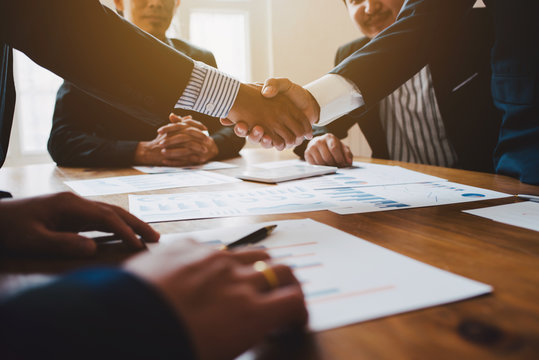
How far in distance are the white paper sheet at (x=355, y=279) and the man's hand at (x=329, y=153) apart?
82 centimetres

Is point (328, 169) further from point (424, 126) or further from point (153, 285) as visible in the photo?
point (153, 285)

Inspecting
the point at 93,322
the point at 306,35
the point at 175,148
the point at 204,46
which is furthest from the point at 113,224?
the point at 204,46

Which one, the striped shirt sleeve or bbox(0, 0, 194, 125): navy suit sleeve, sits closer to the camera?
bbox(0, 0, 194, 125): navy suit sleeve

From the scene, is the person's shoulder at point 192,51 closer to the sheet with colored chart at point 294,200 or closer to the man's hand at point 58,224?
the sheet with colored chart at point 294,200

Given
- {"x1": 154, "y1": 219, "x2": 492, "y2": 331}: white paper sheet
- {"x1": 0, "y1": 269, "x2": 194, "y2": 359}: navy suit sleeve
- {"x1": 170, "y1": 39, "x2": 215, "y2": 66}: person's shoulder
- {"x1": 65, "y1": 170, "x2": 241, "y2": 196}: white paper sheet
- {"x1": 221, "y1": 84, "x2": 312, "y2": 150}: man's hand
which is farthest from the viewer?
{"x1": 170, "y1": 39, "x2": 215, "y2": 66}: person's shoulder

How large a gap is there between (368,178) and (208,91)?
50cm

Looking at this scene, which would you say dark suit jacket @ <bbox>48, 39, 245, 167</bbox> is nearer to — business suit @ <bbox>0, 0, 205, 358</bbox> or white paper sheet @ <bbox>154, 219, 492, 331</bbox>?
business suit @ <bbox>0, 0, 205, 358</bbox>

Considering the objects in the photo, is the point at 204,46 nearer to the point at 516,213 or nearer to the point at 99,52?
the point at 99,52

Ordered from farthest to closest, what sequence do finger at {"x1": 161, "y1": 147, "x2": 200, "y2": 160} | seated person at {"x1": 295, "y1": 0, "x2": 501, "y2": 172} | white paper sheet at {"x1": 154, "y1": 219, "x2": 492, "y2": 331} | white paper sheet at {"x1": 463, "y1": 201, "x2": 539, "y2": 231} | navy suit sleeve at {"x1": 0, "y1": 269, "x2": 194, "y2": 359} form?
seated person at {"x1": 295, "y1": 0, "x2": 501, "y2": 172}, finger at {"x1": 161, "y1": 147, "x2": 200, "y2": 160}, white paper sheet at {"x1": 463, "y1": 201, "x2": 539, "y2": 231}, white paper sheet at {"x1": 154, "y1": 219, "x2": 492, "y2": 331}, navy suit sleeve at {"x1": 0, "y1": 269, "x2": 194, "y2": 359}

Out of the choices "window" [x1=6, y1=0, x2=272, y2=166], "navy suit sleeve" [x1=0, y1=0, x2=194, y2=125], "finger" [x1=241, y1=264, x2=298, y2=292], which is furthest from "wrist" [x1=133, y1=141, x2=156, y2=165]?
"window" [x1=6, y1=0, x2=272, y2=166]

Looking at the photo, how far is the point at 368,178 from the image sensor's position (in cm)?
107

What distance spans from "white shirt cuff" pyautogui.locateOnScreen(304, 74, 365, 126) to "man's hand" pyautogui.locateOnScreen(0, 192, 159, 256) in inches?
30.9

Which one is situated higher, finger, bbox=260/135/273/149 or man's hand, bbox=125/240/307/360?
finger, bbox=260/135/273/149

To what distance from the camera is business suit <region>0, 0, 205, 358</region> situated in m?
0.20
